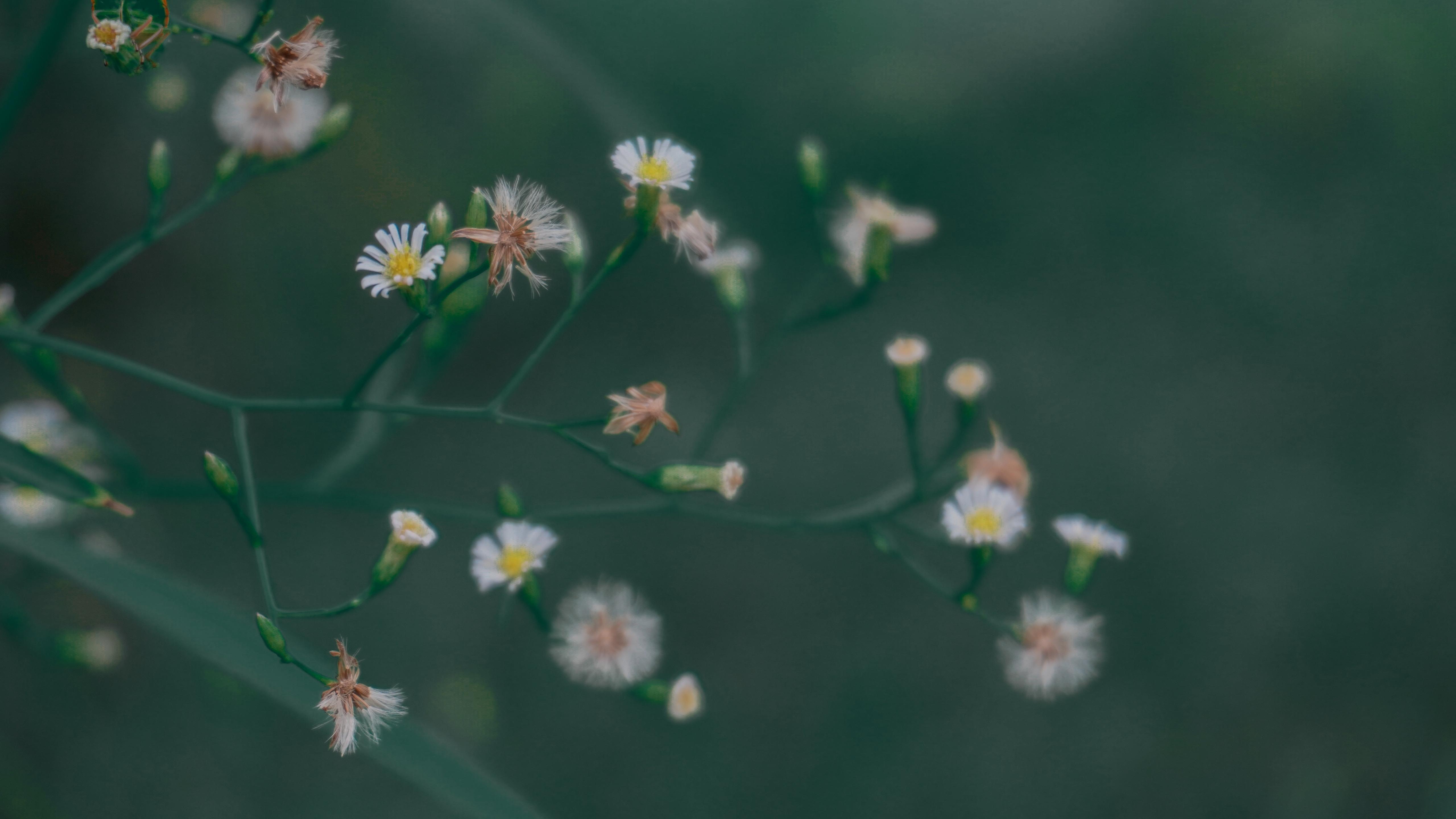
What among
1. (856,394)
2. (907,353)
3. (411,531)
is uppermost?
(856,394)

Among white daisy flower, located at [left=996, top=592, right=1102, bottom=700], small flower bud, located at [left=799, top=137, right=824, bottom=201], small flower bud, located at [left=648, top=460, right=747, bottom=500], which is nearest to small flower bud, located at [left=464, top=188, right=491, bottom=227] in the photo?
small flower bud, located at [left=648, top=460, right=747, bottom=500]

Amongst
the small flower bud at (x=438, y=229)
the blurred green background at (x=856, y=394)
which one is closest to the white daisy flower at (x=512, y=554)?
the small flower bud at (x=438, y=229)

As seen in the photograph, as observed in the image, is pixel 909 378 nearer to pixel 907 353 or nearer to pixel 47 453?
pixel 907 353

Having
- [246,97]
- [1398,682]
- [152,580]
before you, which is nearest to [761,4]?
[246,97]

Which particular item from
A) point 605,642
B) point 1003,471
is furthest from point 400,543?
point 1003,471

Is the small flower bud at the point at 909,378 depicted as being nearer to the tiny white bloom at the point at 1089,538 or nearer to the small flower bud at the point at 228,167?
the tiny white bloom at the point at 1089,538

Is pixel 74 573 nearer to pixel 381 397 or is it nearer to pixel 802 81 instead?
pixel 381 397
